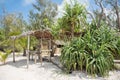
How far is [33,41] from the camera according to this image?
2136 centimetres

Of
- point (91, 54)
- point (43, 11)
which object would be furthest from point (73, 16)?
point (43, 11)

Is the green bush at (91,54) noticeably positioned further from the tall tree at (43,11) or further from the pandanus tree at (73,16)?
the tall tree at (43,11)

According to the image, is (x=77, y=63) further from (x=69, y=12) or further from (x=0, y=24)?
(x=0, y=24)

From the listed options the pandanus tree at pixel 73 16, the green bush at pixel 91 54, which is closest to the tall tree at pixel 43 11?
the pandanus tree at pixel 73 16

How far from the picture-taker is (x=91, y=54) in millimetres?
10586

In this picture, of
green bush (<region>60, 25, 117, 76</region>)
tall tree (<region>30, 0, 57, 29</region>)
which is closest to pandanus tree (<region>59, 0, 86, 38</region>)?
green bush (<region>60, 25, 117, 76</region>)

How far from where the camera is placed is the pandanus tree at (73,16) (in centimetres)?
1238

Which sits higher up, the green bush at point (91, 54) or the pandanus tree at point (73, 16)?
the pandanus tree at point (73, 16)

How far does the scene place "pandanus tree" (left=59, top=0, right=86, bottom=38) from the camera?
12.4m

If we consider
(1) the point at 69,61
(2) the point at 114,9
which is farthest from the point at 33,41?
(1) the point at 69,61

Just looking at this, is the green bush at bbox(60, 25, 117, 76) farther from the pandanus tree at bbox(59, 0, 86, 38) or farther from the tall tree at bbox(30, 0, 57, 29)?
the tall tree at bbox(30, 0, 57, 29)

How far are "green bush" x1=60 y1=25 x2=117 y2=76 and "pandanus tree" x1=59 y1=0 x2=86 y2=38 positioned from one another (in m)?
1.66

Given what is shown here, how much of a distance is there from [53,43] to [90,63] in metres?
7.61

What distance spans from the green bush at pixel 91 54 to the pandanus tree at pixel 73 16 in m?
1.66
